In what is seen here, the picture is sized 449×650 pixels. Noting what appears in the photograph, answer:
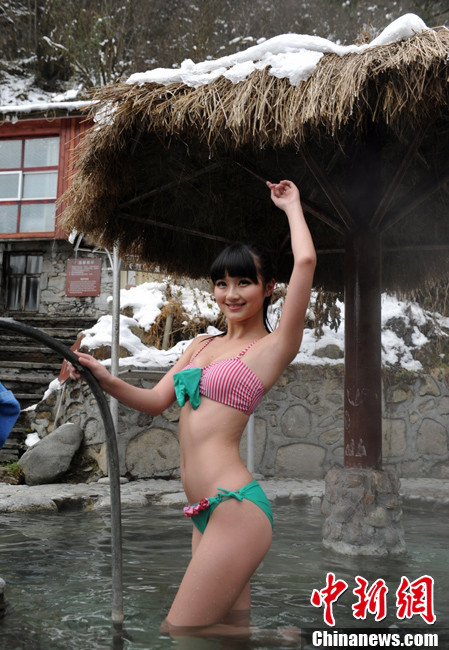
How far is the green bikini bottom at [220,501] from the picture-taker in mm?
2055

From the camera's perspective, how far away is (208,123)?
3605 millimetres

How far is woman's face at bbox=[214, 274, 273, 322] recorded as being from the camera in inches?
91.4

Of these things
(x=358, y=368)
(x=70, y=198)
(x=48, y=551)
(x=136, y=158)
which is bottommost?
(x=48, y=551)

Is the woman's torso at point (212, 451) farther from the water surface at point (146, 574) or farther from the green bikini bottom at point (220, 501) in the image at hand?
the water surface at point (146, 574)

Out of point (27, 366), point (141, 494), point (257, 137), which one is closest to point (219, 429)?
point (257, 137)

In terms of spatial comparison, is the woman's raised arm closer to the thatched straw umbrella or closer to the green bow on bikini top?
the green bow on bikini top

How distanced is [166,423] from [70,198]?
133 inches

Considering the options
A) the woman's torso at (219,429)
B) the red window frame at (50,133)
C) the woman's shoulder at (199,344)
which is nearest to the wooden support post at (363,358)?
the woman's shoulder at (199,344)

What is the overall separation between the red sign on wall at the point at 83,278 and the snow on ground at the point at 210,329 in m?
3.97

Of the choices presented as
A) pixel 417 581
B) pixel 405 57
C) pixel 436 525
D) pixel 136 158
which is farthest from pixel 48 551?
pixel 405 57

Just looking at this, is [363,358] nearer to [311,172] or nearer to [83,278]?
[311,172]

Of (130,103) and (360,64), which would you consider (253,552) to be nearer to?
(360,64)

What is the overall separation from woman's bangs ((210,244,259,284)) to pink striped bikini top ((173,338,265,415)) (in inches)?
10.8

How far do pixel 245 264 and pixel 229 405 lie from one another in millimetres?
518
